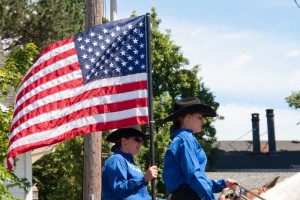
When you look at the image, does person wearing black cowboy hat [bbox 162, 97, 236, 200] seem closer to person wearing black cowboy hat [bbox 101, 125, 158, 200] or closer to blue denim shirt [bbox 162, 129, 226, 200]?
blue denim shirt [bbox 162, 129, 226, 200]

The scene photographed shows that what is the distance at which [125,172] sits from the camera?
27.7 feet

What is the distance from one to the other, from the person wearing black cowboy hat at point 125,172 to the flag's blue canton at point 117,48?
59 centimetres

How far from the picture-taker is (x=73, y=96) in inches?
344

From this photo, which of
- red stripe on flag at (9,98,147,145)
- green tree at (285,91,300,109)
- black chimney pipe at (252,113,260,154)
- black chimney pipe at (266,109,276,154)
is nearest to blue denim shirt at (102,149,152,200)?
red stripe on flag at (9,98,147,145)

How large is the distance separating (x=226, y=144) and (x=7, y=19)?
21460 mm

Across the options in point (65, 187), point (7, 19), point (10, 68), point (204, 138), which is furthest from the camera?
point (7, 19)

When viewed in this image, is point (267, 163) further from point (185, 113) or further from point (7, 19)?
point (185, 113)

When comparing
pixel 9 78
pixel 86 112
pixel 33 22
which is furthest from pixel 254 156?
pixel 86 112

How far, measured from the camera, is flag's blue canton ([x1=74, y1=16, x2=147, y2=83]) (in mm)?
8711

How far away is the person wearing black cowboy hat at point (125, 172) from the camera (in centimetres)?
816

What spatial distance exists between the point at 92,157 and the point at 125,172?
17.2ft

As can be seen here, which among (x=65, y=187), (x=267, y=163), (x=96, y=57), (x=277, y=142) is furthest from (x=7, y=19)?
(x=96, y=57)

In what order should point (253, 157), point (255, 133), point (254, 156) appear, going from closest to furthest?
1. point (253, 157)
2. point (254, 156)
3. point (255, 133)

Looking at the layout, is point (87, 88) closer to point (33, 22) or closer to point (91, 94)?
point (91, 94)
